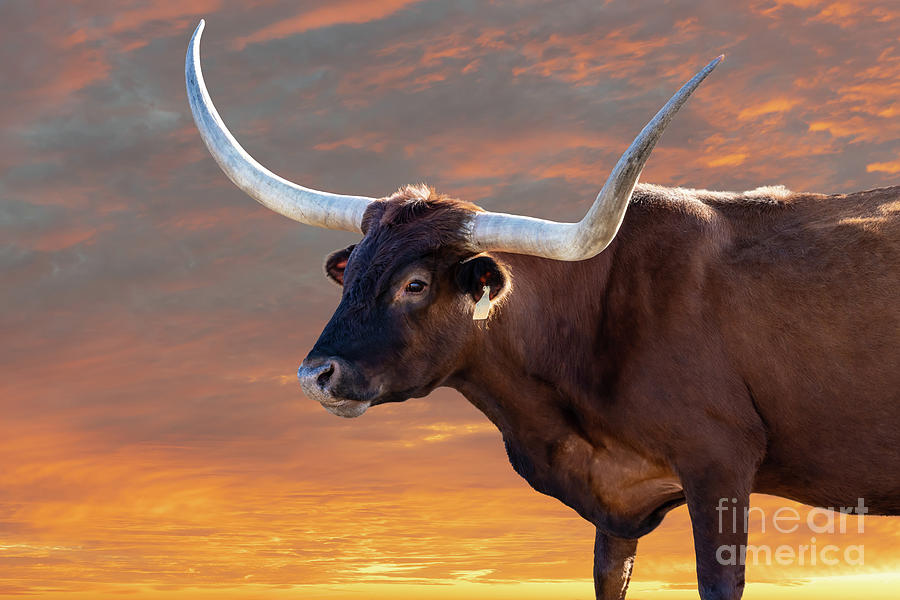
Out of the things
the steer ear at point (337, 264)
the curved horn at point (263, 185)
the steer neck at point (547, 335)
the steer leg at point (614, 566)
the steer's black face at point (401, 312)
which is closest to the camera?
the steer's black face at point (401, 312)

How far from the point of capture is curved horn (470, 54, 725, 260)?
6305 millimetres

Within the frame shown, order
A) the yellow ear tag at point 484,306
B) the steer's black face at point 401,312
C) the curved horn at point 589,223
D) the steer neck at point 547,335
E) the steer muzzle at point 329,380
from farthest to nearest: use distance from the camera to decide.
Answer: the steer neck at point 547,335 → the yellow ear tag at point 484,306 → the steer's black face at point 401,312 → the steer muzzle at point 329,380 → the curved horn at point 589,223

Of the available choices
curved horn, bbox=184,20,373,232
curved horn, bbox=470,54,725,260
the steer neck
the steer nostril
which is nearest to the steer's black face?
the steer nostril

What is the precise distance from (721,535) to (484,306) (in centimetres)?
218

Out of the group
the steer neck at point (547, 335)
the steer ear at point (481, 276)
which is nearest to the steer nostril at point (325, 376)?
the steer ear at point (481, 276)

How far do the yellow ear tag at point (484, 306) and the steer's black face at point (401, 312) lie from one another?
0.04 m

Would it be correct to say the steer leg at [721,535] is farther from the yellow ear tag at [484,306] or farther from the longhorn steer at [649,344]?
the yellow ear tag at [484,306]

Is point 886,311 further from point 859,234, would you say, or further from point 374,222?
point 374,222

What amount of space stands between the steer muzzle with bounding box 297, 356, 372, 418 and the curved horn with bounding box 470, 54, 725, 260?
4.27 feet

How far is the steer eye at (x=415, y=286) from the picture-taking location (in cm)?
702

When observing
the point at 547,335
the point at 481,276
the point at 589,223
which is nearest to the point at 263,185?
the point at 481,276

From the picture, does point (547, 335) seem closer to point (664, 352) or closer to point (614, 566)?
point (664, 352)

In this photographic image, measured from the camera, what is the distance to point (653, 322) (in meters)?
7.45

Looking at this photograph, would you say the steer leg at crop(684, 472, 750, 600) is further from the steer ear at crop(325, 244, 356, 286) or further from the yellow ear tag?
the steer ear at crop(325, 244, 356, 286)
